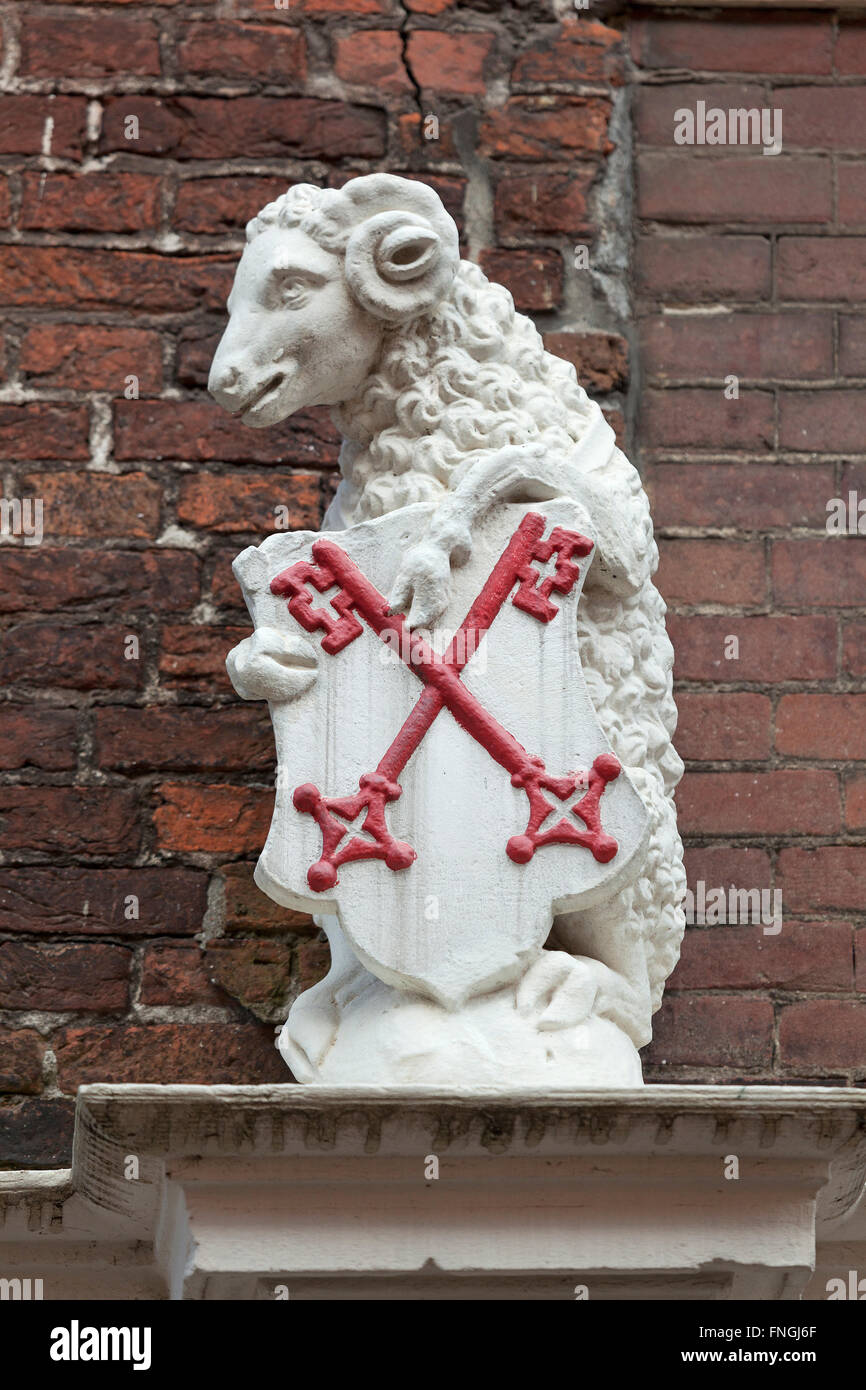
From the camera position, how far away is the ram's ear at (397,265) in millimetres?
2441

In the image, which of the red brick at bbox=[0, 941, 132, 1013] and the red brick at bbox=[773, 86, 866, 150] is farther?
the red brick at bbox=[773, 86, 866, 150]

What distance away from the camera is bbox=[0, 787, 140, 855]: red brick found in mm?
2922

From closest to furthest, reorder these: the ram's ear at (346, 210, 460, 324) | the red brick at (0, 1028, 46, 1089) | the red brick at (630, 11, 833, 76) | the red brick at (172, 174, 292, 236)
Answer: the ram's ear at (346, 210, 460, 324)
the red brick at (0, 1028, 46, 1089)
the red brick at (172, 174, 292, 236)
the red brick at (630, 11, 833, 76)

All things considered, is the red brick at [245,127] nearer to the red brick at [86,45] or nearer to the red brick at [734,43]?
the red brick at [86,45]

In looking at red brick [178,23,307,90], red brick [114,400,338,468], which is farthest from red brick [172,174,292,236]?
red brick [114,400,338,468]

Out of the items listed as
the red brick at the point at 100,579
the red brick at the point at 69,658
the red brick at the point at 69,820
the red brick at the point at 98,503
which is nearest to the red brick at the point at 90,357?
the red brick at the point at 98,503

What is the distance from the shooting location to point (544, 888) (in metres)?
→ 2.27

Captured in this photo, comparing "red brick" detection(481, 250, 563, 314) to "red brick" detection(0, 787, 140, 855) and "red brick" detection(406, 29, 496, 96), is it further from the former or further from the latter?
"red brick" detection(0, 787, 140, 855)

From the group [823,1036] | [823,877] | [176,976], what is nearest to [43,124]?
[176,976]

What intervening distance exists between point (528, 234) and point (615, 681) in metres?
0.94

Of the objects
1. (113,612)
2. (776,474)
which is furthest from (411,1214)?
(776,474)

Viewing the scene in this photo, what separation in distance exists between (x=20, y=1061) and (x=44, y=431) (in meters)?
0.84

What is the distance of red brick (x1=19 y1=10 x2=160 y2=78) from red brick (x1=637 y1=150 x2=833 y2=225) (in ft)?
2.36
